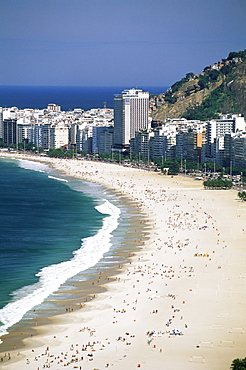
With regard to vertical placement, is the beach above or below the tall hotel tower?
below

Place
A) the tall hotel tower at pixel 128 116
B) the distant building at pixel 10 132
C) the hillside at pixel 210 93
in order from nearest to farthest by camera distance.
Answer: the tall hotel tower at pixel 128 116 < the hillside at pixel 210 93 < the distant building at pixel 10 132

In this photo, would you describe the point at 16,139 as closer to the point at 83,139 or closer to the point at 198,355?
the point at 83,139

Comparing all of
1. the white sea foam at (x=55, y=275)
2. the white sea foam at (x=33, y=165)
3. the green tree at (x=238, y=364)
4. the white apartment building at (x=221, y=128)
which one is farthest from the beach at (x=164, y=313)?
the white sea foam at (x=33, y=165)

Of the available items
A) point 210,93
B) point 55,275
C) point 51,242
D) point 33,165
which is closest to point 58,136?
point 33,165

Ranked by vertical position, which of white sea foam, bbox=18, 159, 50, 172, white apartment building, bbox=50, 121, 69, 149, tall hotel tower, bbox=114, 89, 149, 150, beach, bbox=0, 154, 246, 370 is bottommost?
beach, bbox=0, 154, 246, 370

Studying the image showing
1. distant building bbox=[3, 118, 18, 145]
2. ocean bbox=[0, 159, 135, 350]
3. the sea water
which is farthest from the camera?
distant building bbox=[3, 118, 18, 145]

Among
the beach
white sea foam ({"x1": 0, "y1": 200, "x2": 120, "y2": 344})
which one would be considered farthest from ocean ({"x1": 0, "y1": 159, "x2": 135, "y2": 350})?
→ the beach

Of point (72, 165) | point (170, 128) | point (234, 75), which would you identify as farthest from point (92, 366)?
point (234, 75)

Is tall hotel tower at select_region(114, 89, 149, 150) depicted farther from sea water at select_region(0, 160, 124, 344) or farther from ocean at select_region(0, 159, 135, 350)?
ocean at select_region(0, 159, 135, 350)

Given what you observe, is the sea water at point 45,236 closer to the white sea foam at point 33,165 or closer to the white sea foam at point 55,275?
the white sea foam at point 55,275
